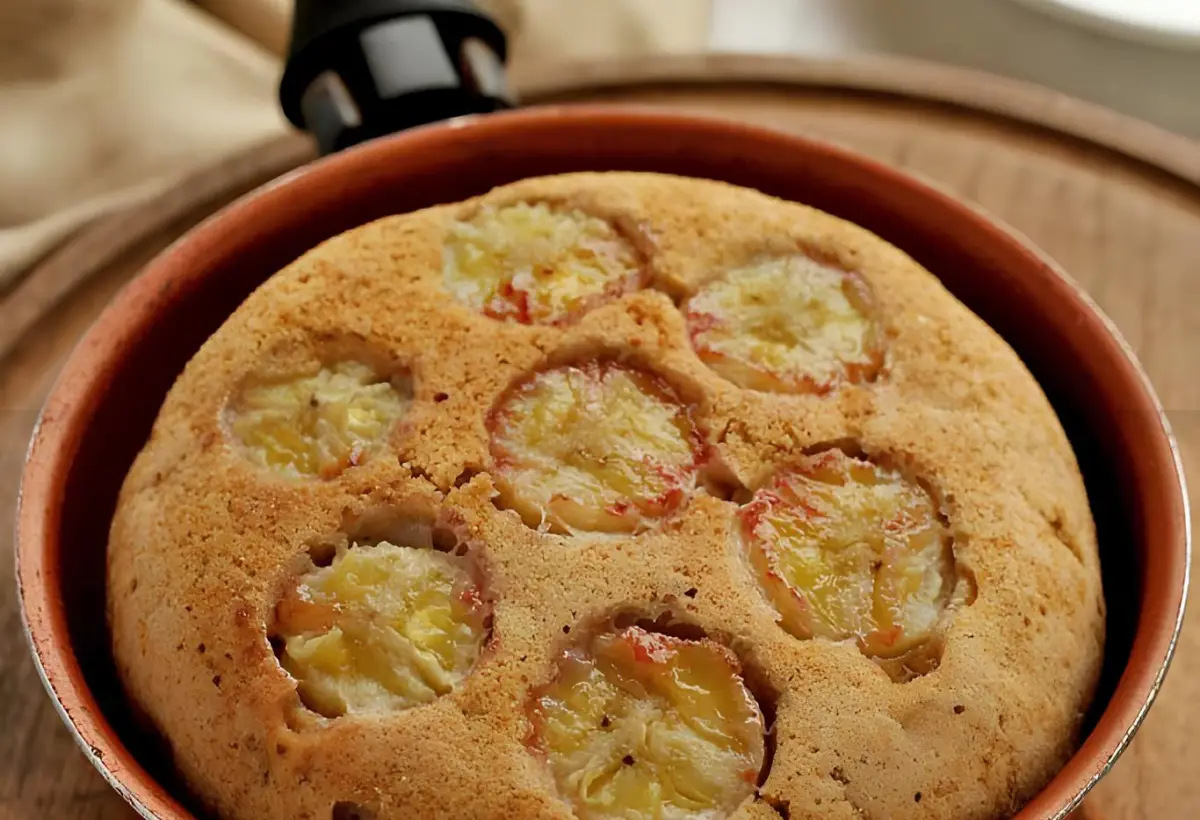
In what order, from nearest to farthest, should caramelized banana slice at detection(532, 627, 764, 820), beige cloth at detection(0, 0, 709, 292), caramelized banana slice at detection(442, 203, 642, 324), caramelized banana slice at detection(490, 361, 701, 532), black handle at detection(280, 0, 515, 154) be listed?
caramelized banana slice at detection(532, 627, 764, 820) → caramelized banana slice at detection(490, 361, 701, 532) → caramelized banana slice at detection(442, 203, 642, 324) → black handle at detection(280, 0, 515, 154) → beige cloth at detection(0, 0, 709, 292)

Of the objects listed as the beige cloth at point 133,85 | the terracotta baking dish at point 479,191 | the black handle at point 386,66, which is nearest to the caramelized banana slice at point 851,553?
the terracotta baking dish at point 479,191

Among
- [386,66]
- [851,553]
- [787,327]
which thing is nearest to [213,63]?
[386,66]

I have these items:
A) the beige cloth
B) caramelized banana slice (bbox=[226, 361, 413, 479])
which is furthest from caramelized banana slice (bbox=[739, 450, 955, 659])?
the beige cloth

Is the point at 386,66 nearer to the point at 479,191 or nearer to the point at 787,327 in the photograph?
the point at 479,191

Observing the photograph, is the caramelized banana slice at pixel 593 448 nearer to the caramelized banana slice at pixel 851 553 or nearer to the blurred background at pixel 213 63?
the caramelized banana slice at pixel 851 553

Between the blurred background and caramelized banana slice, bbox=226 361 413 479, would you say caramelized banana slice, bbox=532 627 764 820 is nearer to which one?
caramelized banana slice, bbox=226 361 413 479
